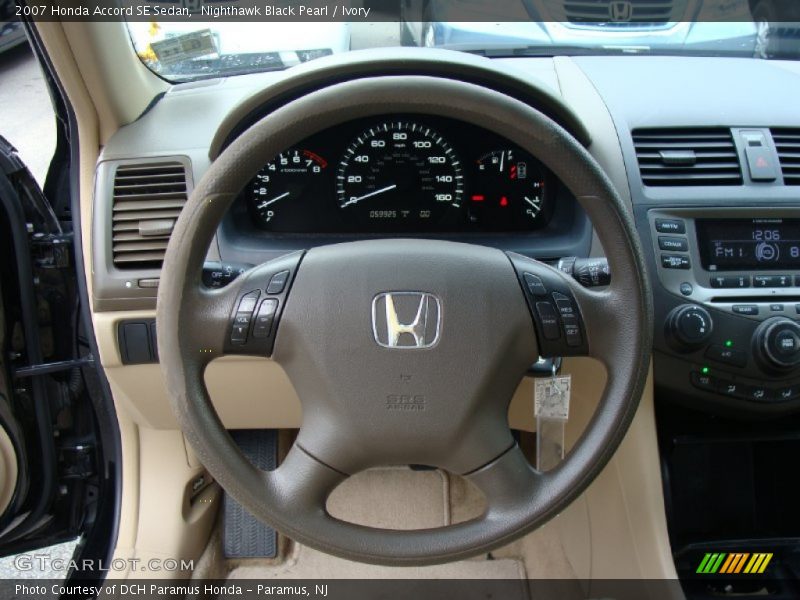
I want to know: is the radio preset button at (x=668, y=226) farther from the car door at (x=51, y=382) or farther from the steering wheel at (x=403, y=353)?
the car door at (x=51, y=382)

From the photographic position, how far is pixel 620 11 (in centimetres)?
204

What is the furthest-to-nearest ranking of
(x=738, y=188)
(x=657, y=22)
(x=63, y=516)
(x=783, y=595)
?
(x=657, y=22) → (x=63, y=516) → (x=783, y=595) → (x=738, y=188)

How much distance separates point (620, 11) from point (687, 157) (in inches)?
30.3

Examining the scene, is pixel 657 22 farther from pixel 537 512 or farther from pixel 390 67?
pixel 537 512

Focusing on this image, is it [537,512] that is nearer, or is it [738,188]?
[537,512]

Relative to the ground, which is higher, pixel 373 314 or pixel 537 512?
pixel 373 314

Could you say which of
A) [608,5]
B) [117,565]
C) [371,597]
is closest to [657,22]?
[608,5]

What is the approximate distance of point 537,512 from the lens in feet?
3.47

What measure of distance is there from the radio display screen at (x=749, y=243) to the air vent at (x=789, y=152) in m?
0.09

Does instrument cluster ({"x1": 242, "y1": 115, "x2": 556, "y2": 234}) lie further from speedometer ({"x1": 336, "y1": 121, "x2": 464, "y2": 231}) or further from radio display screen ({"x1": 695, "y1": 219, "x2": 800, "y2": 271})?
radio display screen ({"x1": 695, "y1": 219, "x2": 800, "y2": 271})

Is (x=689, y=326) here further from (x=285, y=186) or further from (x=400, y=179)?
(x=285, y=186)

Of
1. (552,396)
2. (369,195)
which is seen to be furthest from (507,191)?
(552,396)

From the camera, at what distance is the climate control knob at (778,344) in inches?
54.2

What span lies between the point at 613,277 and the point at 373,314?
0.36 metres
